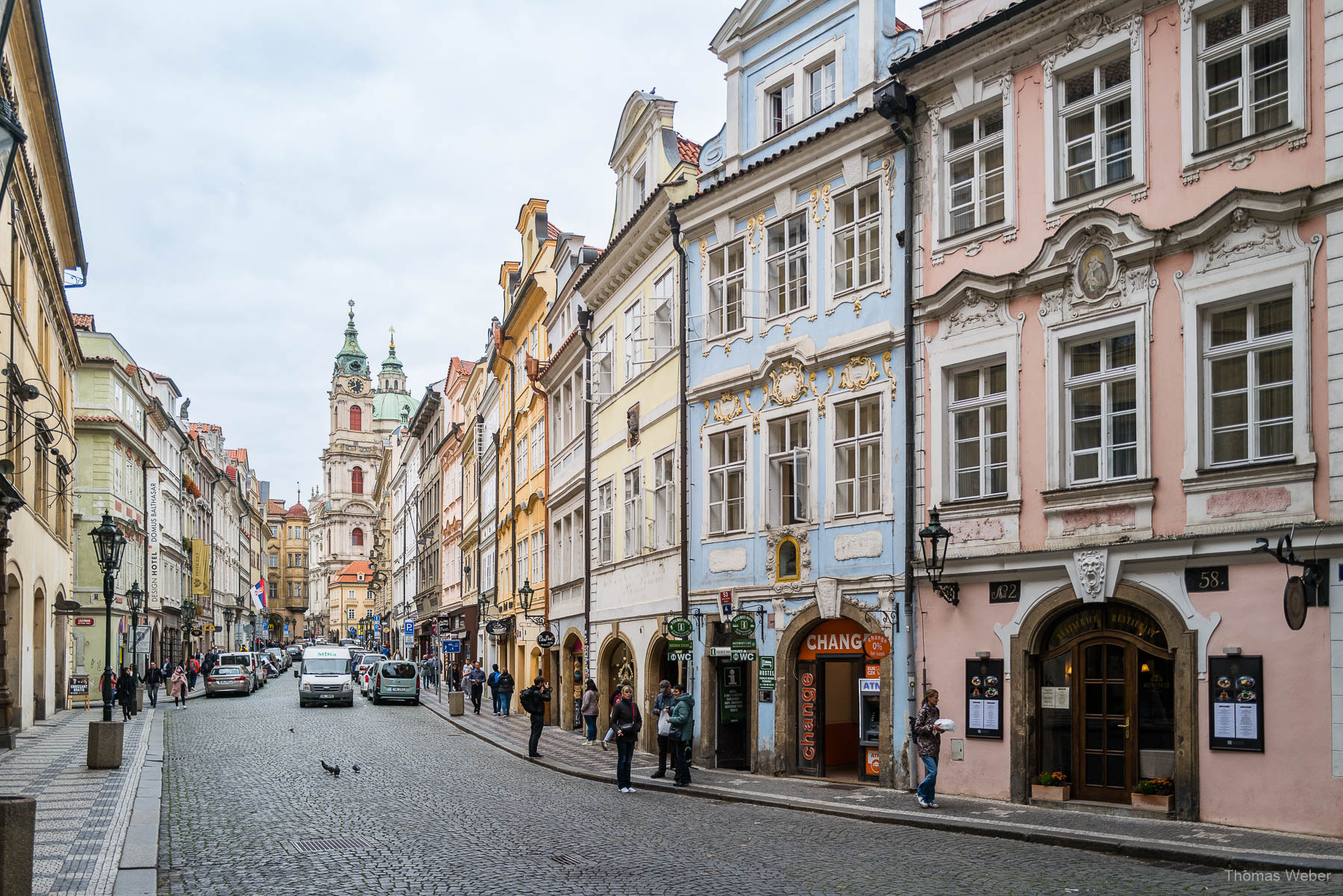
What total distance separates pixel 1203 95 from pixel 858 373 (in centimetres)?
704

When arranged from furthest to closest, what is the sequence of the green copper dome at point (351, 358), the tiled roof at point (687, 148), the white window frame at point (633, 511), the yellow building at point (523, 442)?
1. the green copper dome at point (351, 358)
2. the yellow building at point (523, 442)
3. the white window frame at point (633, 511)
4. the tiled roof at point (687, 148)

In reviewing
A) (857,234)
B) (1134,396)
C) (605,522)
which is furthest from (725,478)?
(1134,396)

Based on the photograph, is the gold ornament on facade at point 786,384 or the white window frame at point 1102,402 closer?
the white window frame at point 1102,402

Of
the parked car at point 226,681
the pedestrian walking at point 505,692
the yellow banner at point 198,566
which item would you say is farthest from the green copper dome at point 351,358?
the pedestrian walking at point 505,692

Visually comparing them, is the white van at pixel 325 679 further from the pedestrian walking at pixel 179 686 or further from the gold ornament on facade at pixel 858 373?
the gold ornament on facade at pixel 858 373

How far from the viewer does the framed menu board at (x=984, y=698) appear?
1891cm

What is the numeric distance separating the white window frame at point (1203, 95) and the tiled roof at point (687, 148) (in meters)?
13.2

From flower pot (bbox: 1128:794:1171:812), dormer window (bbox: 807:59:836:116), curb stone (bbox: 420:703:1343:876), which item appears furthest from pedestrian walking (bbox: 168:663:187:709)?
flower pot (bbox: 1128:794:1171:812)

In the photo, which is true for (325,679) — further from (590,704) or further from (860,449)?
(860,449)

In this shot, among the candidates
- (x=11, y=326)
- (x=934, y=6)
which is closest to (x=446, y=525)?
(x=11, y=326)

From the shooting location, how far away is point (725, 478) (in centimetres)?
2517

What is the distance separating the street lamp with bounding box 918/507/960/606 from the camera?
63.2ft

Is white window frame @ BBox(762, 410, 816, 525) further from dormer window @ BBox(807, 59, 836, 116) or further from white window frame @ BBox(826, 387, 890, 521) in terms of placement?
dormer window @ BBox(807, 59, 836, 116)

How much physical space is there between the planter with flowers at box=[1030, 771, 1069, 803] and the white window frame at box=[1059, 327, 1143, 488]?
12.5 feet
